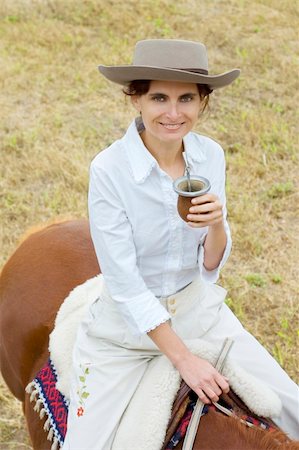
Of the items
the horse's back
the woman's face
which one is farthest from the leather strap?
the horse's back

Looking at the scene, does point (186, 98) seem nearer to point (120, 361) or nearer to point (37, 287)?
point (120, 361)

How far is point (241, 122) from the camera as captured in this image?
6.84 metres

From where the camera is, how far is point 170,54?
2.25 metres

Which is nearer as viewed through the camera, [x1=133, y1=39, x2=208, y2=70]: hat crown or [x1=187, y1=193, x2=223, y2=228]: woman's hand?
[x1=187, y1=193, x2=223, y2=228]: woman's hand

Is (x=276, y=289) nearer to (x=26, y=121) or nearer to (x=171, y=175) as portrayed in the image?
(x=171, y=175)

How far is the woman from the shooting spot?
2.27m

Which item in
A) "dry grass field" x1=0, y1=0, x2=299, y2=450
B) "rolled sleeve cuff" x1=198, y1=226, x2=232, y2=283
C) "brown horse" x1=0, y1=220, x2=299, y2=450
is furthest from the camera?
"dry grass field" x1=0, y1=0, x2=299, y2=450

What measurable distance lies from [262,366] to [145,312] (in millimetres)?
613

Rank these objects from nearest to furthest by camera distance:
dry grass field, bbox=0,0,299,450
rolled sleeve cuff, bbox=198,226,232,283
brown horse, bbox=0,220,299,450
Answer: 1. rolled sleeve cuff, bbox=198,226,232,283
2. brown horse, bbox=0,220,299,450
3. dry grass field, bbox=0,0,299,450

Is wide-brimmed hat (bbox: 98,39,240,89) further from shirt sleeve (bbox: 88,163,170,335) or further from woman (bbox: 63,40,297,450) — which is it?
shirt sleeve (bbox: 88,163,170,335)

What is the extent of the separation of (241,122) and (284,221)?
158 cm

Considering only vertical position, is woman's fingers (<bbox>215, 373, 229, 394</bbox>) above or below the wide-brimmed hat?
below

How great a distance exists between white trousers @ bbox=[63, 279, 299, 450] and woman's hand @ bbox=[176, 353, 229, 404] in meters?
0.26

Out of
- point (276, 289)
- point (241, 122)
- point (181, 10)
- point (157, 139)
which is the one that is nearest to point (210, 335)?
point (157, 139)
